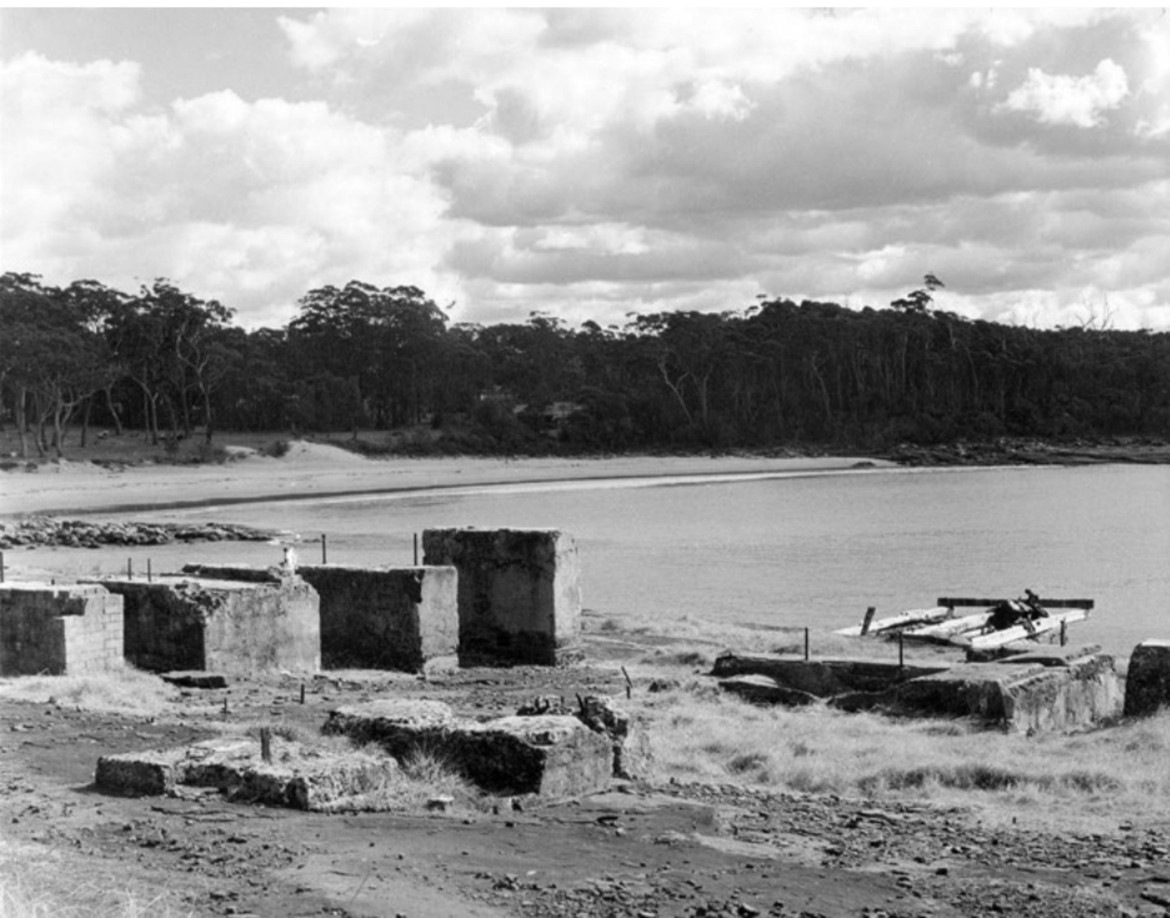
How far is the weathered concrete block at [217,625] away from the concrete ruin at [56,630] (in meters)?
0.61

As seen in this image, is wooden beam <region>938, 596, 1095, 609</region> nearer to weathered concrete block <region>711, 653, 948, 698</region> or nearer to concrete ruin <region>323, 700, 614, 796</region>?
weathered concrete block <region>711, 653, 948, 698</region>

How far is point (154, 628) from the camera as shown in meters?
14.6

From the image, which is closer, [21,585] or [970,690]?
[970,690]

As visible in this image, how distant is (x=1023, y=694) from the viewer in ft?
42.0

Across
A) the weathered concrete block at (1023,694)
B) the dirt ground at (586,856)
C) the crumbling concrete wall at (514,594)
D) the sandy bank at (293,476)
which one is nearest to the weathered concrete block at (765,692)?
the weathered concrete block at (1023,694)

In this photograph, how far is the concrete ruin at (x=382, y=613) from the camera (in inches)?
635

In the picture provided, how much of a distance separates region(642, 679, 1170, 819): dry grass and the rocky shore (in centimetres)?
2669

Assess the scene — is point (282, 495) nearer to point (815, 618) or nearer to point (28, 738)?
point (815, 618)

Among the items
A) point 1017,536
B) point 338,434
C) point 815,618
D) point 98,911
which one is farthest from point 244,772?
point 338,434

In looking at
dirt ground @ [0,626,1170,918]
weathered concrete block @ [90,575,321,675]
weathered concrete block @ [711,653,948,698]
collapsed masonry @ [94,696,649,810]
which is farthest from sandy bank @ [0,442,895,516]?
dirt ground @ [0,626,1170,918]

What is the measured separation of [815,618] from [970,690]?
1444 centimetres

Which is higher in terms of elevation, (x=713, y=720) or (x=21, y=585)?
(x=21, y=585)

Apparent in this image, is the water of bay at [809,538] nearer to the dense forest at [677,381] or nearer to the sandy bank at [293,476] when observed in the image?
the sandy bank at [293,476]

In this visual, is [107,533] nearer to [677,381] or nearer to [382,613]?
[382,613]
